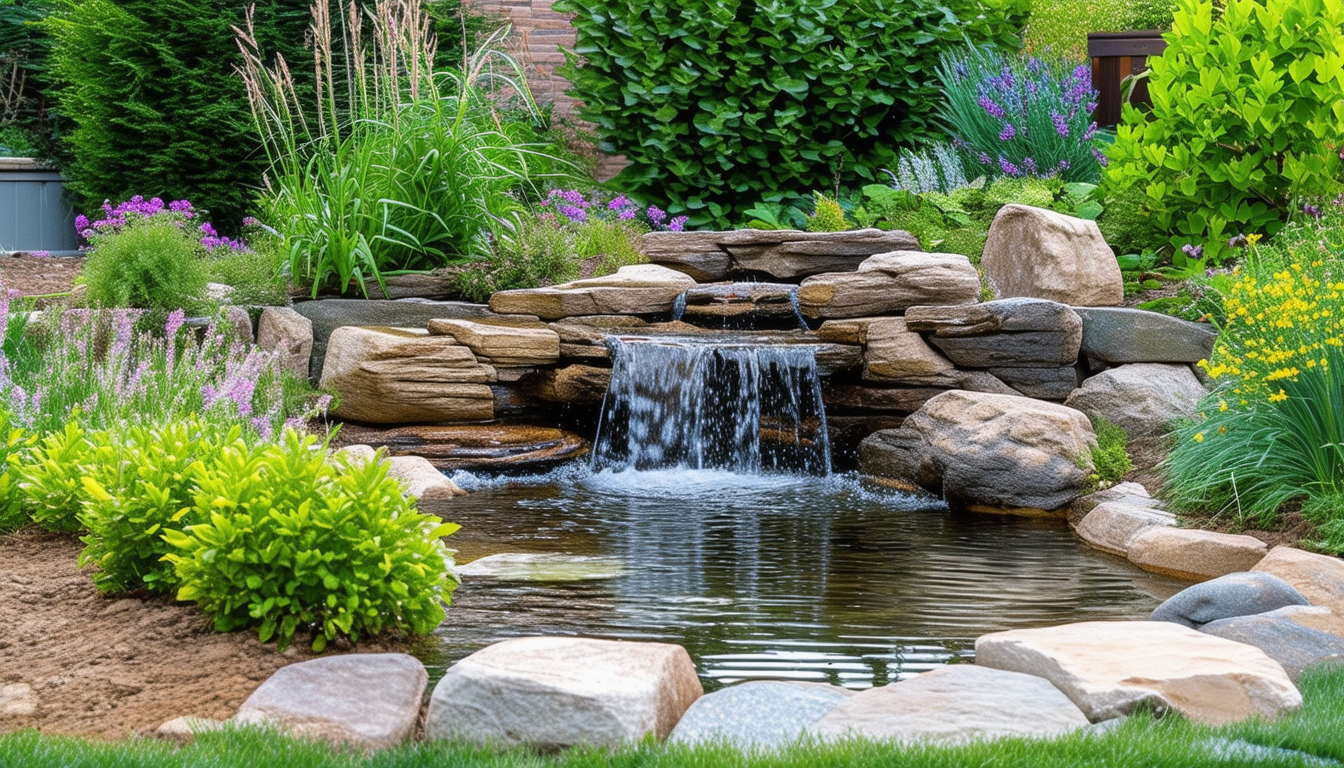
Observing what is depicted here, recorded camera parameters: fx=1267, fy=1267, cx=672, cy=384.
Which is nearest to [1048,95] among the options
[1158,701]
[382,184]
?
[382,184]

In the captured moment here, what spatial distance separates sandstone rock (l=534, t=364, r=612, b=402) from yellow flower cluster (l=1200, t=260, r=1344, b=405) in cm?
378

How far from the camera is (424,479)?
6.89 metres

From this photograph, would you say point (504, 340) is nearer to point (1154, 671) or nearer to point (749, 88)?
point (749, 88)

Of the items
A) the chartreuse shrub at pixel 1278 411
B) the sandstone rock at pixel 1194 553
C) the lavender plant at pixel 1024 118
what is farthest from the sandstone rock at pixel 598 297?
the sandstone rock at pixel 1194 553

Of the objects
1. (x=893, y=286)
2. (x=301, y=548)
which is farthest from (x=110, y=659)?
(x=893, y=286)

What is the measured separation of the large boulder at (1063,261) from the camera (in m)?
8.59

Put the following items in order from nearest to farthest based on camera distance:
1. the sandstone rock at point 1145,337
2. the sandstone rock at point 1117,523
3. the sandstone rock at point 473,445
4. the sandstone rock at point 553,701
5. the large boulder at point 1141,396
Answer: the sandstone rock at point 553,701, the sandstone rock at point 1117,523, the large boulder at point 1141,396, the sandstone rock at point 473,445, the sandstone rock at point 1145,337

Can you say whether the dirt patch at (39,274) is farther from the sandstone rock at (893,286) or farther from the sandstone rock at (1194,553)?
the sandstone rock at (1194,553)

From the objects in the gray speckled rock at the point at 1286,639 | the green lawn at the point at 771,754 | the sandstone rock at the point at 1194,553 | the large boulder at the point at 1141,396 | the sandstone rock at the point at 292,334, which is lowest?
the sandstone rock at the point at 1194,553

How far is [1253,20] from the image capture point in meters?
8.12

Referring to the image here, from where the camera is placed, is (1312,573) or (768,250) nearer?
(1312,573)

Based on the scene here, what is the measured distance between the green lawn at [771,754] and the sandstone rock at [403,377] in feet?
16.3

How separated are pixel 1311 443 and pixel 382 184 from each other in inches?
239

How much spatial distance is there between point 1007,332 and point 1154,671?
4.85 metres
